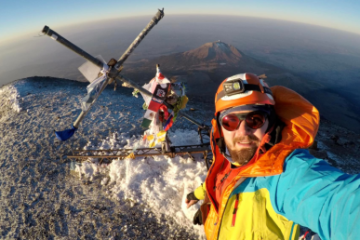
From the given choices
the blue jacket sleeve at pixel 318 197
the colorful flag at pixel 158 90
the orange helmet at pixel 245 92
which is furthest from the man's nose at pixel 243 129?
the colorful flag at pixel 158 90

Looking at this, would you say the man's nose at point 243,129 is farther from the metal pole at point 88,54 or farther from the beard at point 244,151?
the metal pole at point 88,54

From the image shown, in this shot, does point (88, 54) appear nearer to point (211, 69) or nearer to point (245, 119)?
point (245, 119)

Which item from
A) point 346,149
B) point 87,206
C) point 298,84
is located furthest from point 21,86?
point 298,84

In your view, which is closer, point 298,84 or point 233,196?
point 233,196

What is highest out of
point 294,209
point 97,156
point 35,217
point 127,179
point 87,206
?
point 294,209

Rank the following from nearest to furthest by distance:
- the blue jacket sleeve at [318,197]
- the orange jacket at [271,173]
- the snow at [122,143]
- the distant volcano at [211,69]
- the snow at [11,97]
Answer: the blue jacket sleeve at [318,197] → the orange jacket at [271,173] → the snow at [122,143] → the snow at [11,97] → the distant volcano at [211,69]

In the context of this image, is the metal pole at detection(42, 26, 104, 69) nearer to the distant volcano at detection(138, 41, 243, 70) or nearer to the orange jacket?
the orange jacket

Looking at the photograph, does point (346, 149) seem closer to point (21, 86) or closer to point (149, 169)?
point (149, 169)
